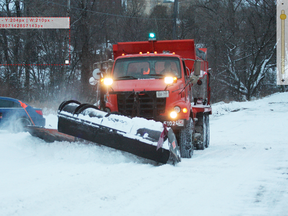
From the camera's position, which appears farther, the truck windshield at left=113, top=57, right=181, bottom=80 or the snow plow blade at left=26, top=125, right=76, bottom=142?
the truck windshield at left=113, top=57, right=181, bottom=80

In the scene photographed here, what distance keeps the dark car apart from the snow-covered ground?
174 inches

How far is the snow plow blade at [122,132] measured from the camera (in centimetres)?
552

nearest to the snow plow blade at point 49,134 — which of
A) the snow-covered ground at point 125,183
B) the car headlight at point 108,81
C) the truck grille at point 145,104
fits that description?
the snow-covered ground at point 125,183

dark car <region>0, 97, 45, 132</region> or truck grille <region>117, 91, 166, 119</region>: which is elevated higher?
truck grille <region>117, 91, 166, 119</region>

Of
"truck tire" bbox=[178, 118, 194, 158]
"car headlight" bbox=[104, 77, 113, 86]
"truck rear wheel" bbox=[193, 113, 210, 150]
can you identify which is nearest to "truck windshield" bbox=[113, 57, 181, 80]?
"car headlight" bbox=[104, 77, 113, 86]

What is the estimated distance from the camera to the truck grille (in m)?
7.16

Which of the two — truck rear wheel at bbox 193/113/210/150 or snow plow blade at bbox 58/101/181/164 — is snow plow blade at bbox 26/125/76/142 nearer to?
snow plow blade at bbox 58/101/181/164

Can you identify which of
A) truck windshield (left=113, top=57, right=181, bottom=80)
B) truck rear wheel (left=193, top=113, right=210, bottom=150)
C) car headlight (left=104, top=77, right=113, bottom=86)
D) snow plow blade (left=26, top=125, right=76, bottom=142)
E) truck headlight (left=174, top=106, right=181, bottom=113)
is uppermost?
truck windshield (left=113, top=57, right=181, bottom=80)

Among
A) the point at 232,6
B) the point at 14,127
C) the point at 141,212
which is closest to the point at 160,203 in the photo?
the point at 141,212

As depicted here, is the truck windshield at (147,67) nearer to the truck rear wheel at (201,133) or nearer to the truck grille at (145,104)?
the truck grille at (145,104)

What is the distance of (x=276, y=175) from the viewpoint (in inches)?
210

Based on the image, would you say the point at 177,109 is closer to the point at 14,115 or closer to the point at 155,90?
the point at 155,90

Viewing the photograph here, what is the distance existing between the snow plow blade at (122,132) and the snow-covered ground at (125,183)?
0.71 feet

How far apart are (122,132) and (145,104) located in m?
1.65
